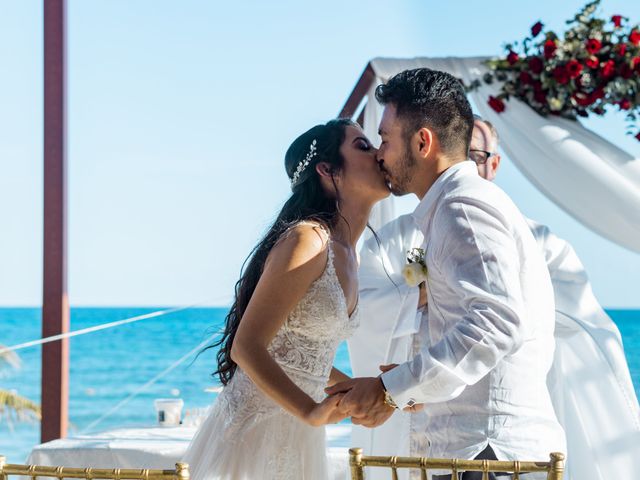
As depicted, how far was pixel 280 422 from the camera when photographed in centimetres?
225

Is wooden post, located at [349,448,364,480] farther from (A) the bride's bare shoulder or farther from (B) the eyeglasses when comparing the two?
(B) the eyeglasses

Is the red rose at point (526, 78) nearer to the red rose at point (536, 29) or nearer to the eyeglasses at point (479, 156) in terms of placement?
the red rose at point (536, 29)

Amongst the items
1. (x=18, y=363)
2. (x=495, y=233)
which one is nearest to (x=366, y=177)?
(x=495, y=233)

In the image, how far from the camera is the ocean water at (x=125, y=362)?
70.0 feet

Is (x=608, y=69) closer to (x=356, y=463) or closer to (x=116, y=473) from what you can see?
(x=356, y=463)

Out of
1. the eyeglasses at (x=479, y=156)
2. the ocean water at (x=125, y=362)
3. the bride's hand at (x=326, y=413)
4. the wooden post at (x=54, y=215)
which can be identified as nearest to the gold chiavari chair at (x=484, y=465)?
the bride's hand at (x=326, y=413)

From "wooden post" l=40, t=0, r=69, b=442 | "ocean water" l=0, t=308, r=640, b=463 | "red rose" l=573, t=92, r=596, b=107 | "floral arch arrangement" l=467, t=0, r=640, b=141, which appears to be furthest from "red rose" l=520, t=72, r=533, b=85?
"ocean water" l=0, t=308, r=640, b=463

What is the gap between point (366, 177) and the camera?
7.78 ft

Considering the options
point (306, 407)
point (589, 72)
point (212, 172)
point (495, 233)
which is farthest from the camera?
point (212, 172)

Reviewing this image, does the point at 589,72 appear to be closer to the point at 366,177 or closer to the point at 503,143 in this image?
the point at 503,143

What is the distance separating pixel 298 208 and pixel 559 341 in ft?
5.27

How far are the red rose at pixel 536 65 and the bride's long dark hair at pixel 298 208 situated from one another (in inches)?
77.7

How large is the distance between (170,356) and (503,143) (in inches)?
875

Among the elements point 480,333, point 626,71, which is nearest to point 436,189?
point 480,333
